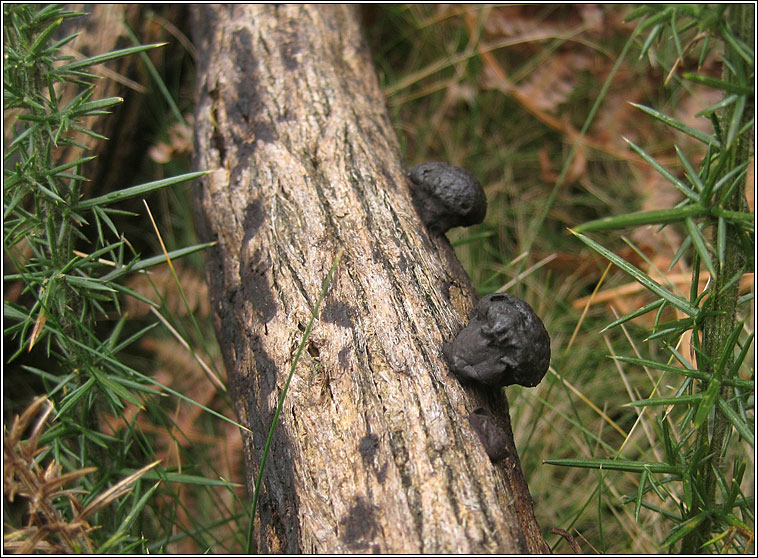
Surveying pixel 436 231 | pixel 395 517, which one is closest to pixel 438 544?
pixel 395 517

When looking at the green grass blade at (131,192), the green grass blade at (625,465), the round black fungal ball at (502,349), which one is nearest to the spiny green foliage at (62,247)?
the green grass blade at (131,192)

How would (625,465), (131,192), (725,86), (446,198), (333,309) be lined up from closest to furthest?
1. (725,86)
2. (625,465)
3. (333,309)
4. (131,192)
5. (446,198)

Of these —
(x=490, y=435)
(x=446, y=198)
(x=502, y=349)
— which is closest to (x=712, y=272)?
(x=502, y=349)

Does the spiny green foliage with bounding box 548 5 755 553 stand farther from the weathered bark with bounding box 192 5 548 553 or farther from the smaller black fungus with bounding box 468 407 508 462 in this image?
the weathered bark with bounding box 192 5 548 553

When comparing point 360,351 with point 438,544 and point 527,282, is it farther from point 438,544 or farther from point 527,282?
point 527,282

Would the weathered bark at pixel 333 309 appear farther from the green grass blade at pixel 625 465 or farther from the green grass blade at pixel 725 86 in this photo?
the green grass blade at pixel 725 86

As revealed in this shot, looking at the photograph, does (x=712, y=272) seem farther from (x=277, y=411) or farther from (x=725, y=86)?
(x=277, y=411)
